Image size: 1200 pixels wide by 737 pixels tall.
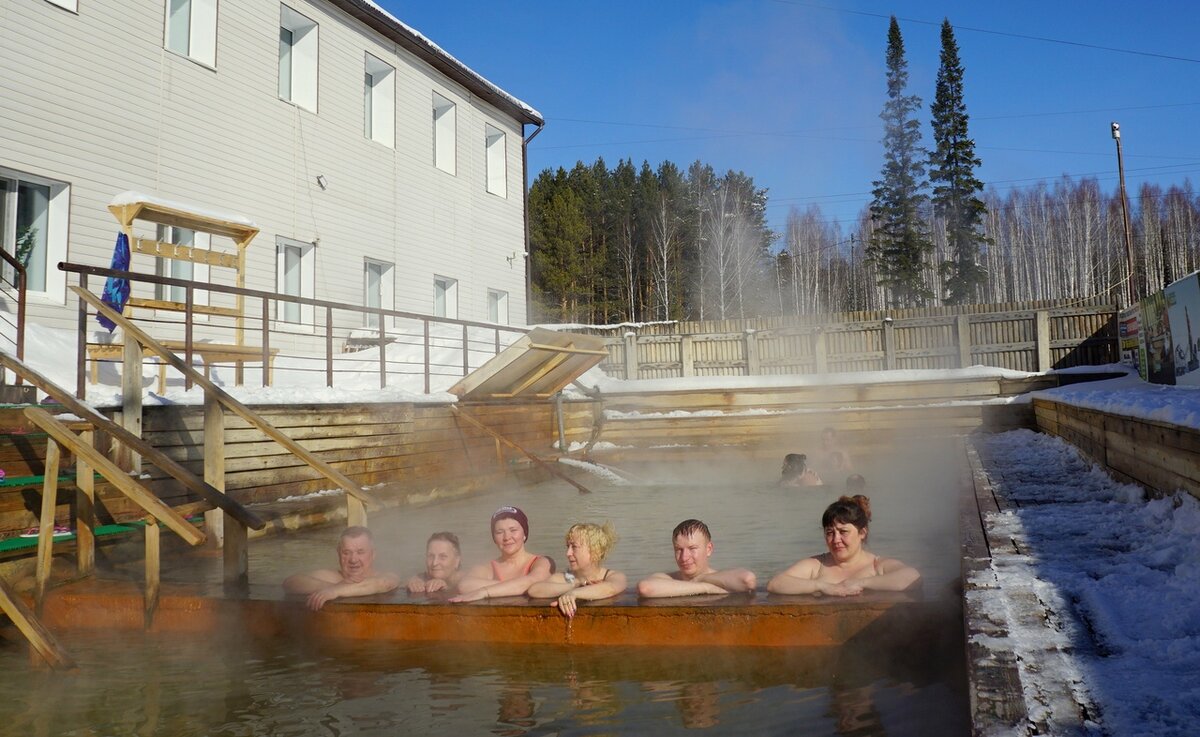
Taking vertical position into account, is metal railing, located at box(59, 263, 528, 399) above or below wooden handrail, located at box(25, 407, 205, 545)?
above

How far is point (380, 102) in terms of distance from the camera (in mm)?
14289

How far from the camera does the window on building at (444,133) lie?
1587 centimetres

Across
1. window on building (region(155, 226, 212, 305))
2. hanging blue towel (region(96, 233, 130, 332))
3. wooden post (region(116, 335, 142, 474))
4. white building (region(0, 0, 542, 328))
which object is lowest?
wooden post (region(116, 335, 142, 474))

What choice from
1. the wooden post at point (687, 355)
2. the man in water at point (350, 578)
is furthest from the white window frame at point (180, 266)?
the wooden post at point (687, 355)

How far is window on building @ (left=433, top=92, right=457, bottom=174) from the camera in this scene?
625 inches

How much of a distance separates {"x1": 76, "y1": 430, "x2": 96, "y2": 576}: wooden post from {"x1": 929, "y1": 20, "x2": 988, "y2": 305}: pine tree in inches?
1190

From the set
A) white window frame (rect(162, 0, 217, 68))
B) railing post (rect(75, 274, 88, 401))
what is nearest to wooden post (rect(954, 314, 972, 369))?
white window frame (rect(162, 0, 217, 68))

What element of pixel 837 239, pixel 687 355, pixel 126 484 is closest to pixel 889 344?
pixel 687 355

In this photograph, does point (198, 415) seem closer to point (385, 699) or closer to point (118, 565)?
point (118, 565)

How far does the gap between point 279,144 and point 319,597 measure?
9.63m

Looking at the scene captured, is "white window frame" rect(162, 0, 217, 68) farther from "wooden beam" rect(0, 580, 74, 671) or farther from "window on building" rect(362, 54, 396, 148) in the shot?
"wooden beam" rect(0, 580, 74, 671)

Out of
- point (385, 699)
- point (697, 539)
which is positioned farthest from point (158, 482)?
point (697, 539)

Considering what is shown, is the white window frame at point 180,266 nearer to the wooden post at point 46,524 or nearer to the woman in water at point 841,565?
the wooden post at point 46,524

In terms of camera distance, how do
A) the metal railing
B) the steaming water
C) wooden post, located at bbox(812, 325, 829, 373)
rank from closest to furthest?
the steaming water → the metal railing → wooden post, located at bbox(812, 325, 829, 373)
